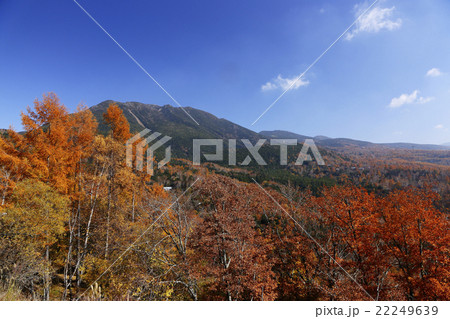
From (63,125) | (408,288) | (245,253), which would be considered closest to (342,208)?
(408,288)

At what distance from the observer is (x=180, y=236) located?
10977 millimetres

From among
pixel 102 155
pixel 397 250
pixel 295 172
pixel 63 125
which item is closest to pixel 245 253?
pixel 397 250

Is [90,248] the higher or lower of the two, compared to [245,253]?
lower

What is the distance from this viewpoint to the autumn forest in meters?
9.30

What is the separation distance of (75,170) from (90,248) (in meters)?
5.70

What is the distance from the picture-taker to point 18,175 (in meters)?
12.7

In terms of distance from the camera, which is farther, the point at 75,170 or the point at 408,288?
the point at 75,170

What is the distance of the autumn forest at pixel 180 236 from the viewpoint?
9.30 meters

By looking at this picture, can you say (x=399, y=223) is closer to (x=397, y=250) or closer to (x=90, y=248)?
(x=397, y=250)

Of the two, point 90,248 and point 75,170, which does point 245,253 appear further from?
point 75,170
